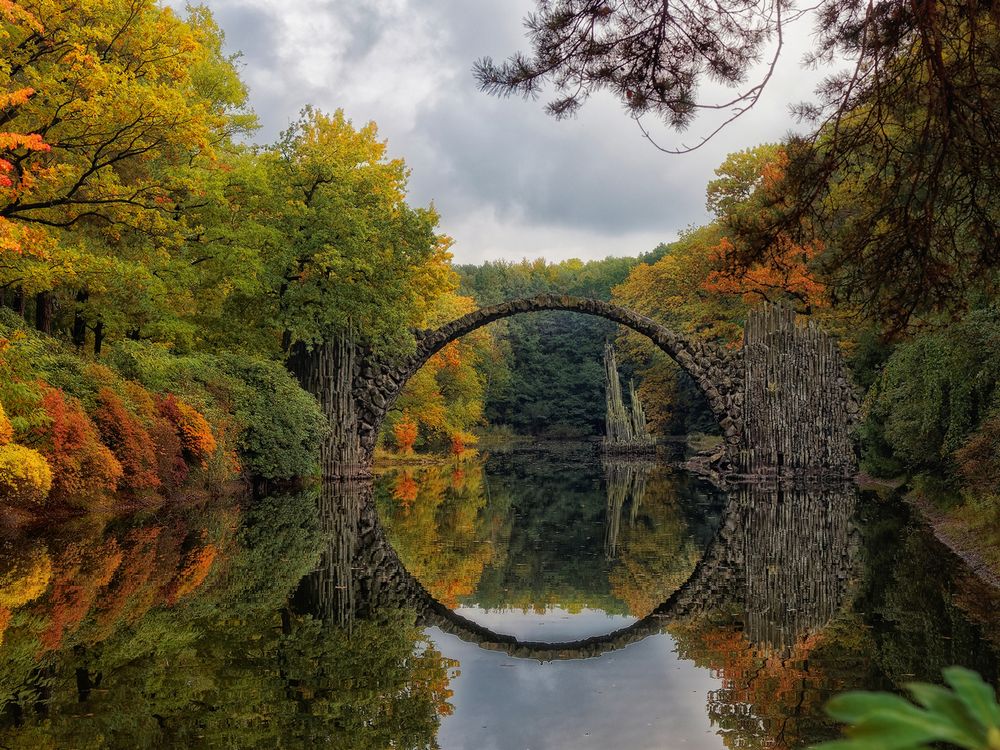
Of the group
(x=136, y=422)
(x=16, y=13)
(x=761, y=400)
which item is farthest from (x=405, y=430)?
(x=16, y=13)

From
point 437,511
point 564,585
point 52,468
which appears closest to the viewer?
point 564,585

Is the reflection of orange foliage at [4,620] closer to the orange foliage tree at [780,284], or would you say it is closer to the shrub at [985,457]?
the shrub at [985,457]

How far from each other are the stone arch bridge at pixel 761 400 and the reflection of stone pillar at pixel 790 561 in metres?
3.69

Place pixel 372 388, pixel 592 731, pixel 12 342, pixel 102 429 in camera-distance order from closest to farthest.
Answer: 1. pixel 592 731
2. pixel 12 342
3. pixel 102 429
4. pixel 372 388

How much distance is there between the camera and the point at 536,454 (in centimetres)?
4306

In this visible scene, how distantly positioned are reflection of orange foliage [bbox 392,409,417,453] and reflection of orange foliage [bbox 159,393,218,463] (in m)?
18.2

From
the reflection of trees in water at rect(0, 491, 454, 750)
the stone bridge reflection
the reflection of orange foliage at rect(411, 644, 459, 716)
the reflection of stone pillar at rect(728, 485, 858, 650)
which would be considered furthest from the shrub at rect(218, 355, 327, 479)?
the reflection of orange foliage at rect(411, 644, 459, 716)

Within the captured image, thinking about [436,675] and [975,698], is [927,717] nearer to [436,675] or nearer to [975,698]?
[975,698]

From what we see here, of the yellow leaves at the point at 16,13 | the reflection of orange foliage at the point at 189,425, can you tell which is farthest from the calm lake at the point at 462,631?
the yellow leaves at the point at 16,13

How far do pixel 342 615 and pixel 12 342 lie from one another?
270 inches

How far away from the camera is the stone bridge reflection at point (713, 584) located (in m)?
7.58

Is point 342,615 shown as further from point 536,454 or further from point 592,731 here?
point 536,454

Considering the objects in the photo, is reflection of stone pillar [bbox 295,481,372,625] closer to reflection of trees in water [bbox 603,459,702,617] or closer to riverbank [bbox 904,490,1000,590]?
reflection of trees in water [bbox 603,459,702,617]

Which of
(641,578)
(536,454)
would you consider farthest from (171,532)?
(536,454)
